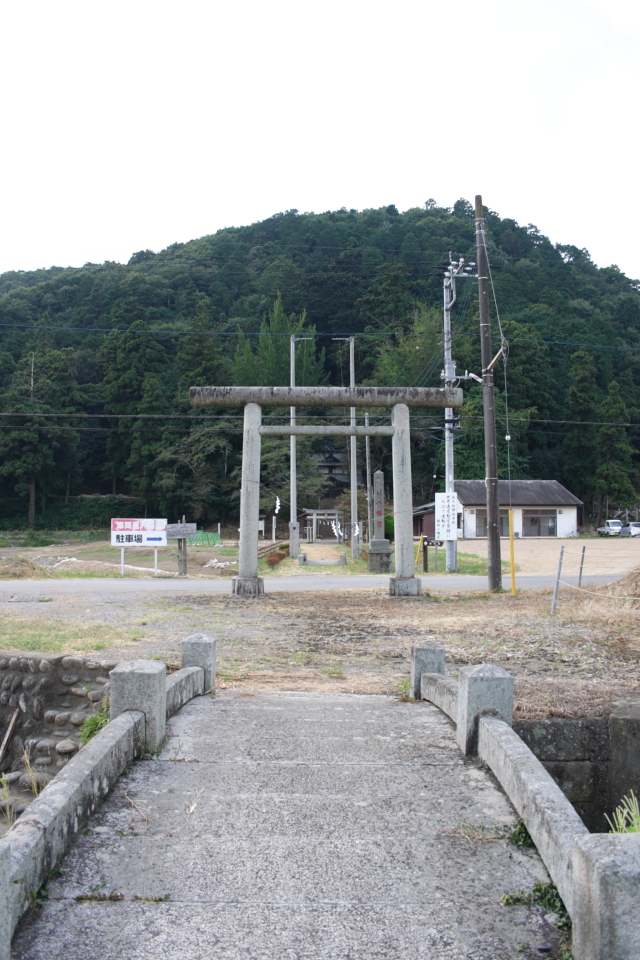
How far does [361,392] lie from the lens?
15297mm

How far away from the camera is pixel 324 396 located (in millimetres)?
15133

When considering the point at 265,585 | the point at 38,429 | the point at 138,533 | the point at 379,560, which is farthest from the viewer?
the point at 38,429

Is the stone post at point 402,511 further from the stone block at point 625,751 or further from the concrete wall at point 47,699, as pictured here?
the stone block at point 625,751

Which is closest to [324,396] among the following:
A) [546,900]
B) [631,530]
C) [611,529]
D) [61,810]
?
[61,810]

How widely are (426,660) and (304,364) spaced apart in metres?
54.6

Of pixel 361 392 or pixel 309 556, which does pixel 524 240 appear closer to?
pixel 309 556

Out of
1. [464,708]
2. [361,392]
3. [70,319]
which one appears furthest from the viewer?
[70,319]

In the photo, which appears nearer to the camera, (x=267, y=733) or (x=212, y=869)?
(x=212, y=869)

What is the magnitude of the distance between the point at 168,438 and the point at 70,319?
2198cm

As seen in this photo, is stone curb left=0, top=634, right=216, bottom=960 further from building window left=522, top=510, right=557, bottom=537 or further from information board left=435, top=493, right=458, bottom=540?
building window left=522, top=510, right=557, bottom=537

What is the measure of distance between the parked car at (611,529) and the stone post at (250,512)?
137 ft

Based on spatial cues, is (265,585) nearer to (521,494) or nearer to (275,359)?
(521,494)

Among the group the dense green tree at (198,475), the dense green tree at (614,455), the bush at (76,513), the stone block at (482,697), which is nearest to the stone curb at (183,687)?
the stone block at (482,697)

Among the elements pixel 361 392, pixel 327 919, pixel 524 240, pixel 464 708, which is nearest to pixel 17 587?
pixel 361 392
